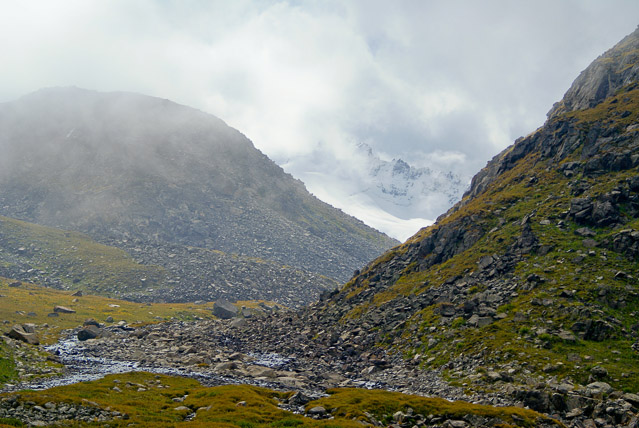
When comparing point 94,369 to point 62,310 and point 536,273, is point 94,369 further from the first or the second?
point 536,273

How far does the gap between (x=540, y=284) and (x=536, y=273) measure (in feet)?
11.7

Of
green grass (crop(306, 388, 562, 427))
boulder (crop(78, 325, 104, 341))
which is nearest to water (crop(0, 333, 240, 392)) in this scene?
boulder (crop(78, 325, 104, 341))

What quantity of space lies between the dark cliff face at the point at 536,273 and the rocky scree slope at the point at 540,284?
0.28 m

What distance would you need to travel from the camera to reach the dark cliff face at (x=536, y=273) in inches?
2322

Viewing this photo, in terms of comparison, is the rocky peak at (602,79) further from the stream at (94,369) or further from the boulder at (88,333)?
the boulder at (88,333)

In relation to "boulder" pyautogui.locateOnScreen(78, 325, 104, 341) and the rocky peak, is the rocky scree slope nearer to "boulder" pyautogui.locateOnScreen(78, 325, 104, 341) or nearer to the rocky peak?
the rocky peak

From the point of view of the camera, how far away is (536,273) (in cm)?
7750

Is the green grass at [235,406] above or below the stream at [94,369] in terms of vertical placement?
above

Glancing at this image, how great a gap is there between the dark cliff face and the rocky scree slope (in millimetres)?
278

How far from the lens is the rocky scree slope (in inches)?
2092

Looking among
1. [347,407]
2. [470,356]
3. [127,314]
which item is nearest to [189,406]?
[347,407]

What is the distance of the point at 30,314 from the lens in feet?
393

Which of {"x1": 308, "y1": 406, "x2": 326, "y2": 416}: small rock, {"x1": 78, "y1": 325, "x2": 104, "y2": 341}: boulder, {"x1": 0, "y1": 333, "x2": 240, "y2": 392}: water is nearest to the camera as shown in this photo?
{"x1": 308, "y1": 406, "x2": 326, "y2": 416}: small rock

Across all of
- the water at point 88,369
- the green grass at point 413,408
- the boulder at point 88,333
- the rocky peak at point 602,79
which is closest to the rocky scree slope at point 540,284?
A: the rocky peak at point 602,79
